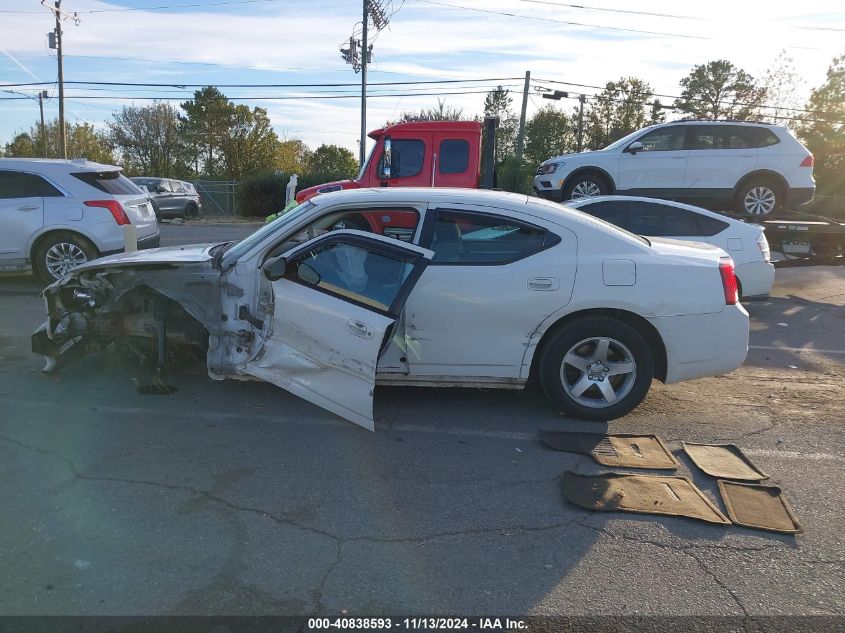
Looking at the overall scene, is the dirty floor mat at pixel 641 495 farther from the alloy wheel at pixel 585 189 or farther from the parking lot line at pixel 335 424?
the alloy wheel at pixel 585 189

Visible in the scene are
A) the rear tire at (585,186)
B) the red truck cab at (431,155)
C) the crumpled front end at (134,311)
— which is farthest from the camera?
the rear tire at (585,186)

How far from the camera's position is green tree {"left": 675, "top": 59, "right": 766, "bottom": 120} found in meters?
44.6

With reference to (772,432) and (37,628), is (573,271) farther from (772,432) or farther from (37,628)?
(37,628)

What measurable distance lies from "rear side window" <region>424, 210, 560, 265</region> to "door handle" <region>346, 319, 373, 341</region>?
2.70ft

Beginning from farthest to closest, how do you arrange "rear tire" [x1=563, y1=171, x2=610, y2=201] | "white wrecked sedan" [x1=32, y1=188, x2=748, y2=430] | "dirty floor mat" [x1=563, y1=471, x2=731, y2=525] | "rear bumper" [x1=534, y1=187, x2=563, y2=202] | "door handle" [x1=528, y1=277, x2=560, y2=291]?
"rear bumper" [x1=534, y1=187, x2=563, y2=202], "rear tire" [x1=563, y1=171, x2=610, y2=201], "door handle" [x1=528, y1=277, x2=560, y2=291], "white wrecked sedan" [x1=32, y1=188, x2=748, y2=430], "dirty floor mat" [x1=563, y1=471, x2=731, y2=525]

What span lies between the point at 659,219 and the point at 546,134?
34.0 metres

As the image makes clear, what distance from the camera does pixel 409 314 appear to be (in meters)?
4.74

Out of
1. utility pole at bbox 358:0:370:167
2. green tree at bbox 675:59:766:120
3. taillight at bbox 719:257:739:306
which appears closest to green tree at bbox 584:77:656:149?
green tree at bbox 675:59:766:120

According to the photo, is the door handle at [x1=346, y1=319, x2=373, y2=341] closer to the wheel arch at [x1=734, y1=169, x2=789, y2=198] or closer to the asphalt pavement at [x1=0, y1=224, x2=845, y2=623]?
the asphalt pavement at [x1=0, y1=224, x2=845, y2=623]

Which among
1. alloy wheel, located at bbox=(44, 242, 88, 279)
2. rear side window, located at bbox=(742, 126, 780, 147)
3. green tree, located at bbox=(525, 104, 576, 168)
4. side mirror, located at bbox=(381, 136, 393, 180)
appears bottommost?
alloy wheel, located at bbox=(44, 242, 88, 279)

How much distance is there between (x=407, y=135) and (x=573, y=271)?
7.23 metres

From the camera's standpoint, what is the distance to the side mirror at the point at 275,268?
4.47 meters

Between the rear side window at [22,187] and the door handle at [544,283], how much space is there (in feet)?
25.2

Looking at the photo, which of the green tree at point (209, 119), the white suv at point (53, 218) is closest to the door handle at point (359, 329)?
the white suv at point (53, 218)
